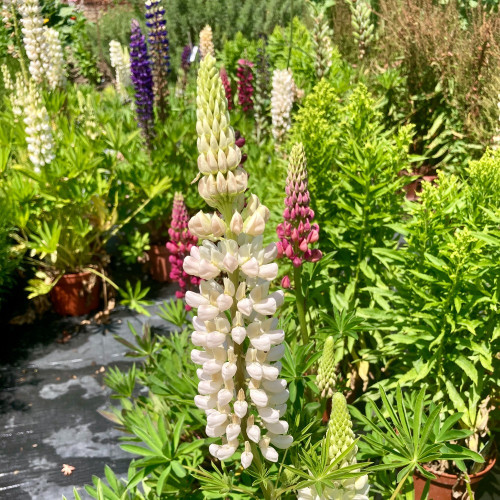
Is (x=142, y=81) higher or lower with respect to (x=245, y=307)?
higher

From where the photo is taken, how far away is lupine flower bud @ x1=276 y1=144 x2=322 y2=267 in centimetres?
198

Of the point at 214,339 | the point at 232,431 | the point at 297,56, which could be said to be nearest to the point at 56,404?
the point at 232,431

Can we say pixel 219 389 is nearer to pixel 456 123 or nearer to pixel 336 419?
pixel 336 419

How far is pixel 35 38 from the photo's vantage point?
14.3ft

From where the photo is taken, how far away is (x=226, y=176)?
3.80 feet

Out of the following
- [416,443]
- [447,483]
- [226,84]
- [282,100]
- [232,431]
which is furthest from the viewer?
[226,84]

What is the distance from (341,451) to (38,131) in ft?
10.6

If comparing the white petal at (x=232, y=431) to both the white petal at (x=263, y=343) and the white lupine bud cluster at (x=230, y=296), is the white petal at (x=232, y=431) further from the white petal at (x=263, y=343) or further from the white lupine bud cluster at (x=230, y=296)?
the white petal at (x=263, y=343)

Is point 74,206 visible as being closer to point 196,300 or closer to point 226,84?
point 226,84

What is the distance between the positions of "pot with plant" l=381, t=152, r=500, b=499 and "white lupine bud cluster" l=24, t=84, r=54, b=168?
105 inches

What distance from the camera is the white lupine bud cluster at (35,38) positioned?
A: 4.16 metres

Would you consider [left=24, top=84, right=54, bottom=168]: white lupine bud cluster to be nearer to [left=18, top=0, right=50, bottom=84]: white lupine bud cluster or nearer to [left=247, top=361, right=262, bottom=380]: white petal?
[left=18, top=0, right=50, bottom=84]: white lupine bud cluster

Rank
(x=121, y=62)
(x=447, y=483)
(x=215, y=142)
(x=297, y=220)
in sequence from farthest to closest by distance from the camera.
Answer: (x=121, y=62) → (x=447, y=483) → (x=297, y=220) → (x=215, y=142)

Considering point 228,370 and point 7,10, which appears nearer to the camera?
point 228,370
